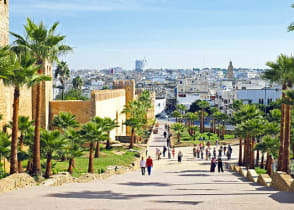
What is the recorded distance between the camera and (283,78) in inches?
738

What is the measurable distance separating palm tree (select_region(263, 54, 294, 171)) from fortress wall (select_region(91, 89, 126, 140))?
643 inches

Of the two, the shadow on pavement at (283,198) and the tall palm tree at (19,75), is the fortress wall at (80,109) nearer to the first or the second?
the tall palm tree at (19,75)

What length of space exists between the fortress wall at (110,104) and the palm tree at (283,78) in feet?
53.6

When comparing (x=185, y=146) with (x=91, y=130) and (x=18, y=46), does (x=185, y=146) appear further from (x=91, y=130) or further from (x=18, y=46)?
(x=18, y=46)

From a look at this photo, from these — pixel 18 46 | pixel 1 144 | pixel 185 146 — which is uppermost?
pixel 18 46

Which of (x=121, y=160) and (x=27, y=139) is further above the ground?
(x=27, y=139)

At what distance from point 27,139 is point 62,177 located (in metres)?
3.48

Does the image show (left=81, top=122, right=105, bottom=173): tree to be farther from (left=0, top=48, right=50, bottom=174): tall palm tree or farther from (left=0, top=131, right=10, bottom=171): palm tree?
(left=0, top=48, right=50, bottom=174): tall palm tree

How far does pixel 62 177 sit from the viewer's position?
14008mm

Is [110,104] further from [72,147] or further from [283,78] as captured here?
[283,78]

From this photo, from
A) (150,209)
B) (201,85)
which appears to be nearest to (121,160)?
(150,209)

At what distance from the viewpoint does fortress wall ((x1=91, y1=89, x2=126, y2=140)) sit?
3284 cm

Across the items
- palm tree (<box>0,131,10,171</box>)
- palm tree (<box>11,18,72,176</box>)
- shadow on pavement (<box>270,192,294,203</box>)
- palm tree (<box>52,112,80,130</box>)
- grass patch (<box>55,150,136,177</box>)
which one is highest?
palm tree (<box>11,18,72,176</box>)

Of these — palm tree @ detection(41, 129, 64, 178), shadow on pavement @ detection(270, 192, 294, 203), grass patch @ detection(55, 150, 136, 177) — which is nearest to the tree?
grass patch @ detection(55, 150, 136, 177)
